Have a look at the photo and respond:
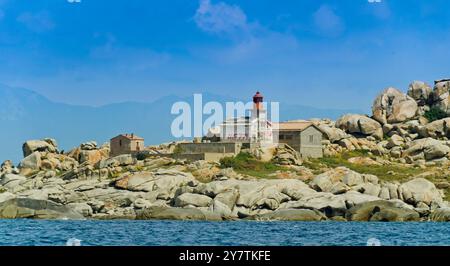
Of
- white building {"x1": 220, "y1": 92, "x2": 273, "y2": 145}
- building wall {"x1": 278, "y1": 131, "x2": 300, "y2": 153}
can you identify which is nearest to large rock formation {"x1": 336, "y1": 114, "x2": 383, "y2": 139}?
building wall {"x1": 278, "y1": 131, "x2": 300, "y2": 153}

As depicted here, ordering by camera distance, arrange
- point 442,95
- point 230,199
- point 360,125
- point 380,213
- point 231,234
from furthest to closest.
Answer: point 442,95, point 360,125, point 230,199, point 380,213, point 231,234

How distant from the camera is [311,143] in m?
88.4

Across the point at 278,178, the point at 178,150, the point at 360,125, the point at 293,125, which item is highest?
the point at 360,125

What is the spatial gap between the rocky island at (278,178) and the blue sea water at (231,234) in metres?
6.42

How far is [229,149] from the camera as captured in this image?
272 feet

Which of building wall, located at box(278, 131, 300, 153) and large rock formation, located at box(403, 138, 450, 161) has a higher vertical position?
building wall, located at box(278, 131, 300, 153)

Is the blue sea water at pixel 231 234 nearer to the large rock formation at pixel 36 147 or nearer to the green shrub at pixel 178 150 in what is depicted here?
the green shrub at pixel 178 150

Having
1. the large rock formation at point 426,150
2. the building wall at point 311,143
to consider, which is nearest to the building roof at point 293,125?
the building wall at point 311,143

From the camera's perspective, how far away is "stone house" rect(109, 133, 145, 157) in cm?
8919

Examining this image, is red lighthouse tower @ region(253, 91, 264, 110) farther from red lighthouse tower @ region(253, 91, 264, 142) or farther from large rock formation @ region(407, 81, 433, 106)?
large rock formation @ region(407, 81, 433, 106)

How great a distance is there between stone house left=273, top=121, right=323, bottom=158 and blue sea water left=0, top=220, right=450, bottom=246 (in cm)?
3594

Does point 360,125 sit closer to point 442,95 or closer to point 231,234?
point 442,95

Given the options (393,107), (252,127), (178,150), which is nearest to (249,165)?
(252,127)

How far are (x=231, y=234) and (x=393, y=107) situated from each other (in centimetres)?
6573
